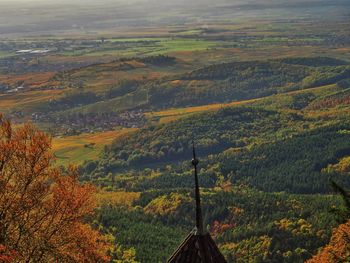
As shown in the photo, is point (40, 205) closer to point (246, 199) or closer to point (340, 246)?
point (340, 246)

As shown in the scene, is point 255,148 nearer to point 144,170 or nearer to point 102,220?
point 144,170

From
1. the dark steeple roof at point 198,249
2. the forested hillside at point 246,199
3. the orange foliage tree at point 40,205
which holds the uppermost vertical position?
the dark steeple roof at point 198,249

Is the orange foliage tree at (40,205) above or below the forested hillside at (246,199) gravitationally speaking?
above

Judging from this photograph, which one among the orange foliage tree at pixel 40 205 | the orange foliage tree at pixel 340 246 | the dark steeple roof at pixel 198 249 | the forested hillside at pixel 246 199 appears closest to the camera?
the dark steeple roof at pixel 198 249

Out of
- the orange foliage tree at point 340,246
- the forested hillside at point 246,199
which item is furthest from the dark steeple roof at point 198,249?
the forested hillside at point 246,199

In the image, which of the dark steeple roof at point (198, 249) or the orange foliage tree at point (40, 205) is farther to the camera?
the orange foliage tree at point (40, 205)

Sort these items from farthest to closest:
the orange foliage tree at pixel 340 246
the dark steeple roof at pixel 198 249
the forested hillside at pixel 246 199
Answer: the forested hillside at pixel 246 199 < the orange foliage tree at pixel 340 246 < the dark steeple roof at pixel 198 249

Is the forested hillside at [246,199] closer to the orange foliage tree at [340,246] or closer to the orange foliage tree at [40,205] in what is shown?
the orange foliage tree at [340,246]

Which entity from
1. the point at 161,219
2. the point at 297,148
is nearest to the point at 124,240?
the point at 161,219
